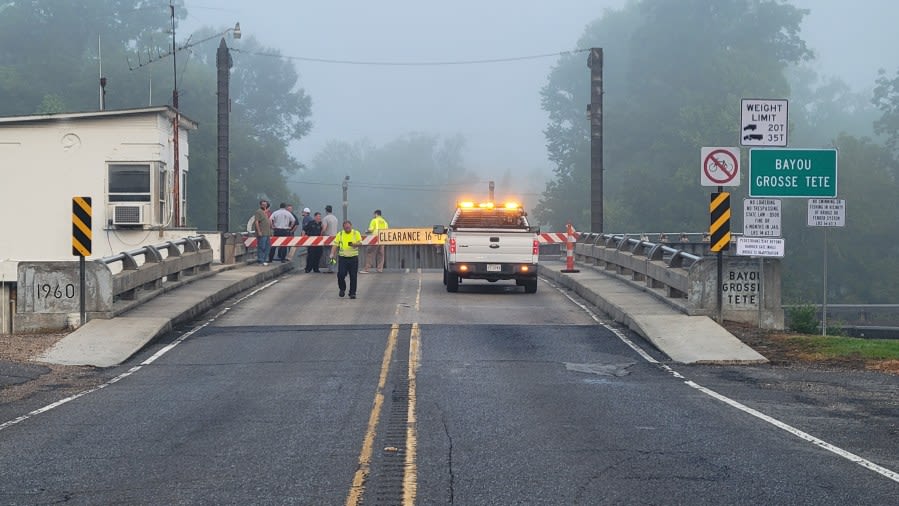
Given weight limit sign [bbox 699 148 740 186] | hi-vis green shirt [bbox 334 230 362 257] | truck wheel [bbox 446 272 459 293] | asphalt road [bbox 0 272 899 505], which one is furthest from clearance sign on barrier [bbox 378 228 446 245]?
asphalt road [bbox 0 272 899 505]

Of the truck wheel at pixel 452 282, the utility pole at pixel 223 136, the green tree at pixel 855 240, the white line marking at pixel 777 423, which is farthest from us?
the green tree at pixel 855 240

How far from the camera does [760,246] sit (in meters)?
20.3

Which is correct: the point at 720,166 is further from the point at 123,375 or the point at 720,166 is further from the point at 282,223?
the point at 282,223

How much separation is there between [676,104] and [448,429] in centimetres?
8503

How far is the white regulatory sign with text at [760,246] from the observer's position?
66.1 ft

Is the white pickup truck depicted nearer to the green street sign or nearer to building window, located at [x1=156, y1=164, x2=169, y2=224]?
the green street sign

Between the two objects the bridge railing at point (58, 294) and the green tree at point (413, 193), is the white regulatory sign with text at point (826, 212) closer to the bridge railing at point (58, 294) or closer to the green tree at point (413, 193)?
the bridge railing at point (58, 294)

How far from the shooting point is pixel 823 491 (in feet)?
28.8

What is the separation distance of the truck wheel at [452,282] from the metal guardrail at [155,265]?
5.89 meters

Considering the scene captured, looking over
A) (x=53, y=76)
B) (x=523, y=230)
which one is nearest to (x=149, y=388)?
(x=523, y=230)

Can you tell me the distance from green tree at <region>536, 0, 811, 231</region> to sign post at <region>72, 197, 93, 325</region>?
6755 centimetres

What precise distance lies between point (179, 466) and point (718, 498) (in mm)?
4080

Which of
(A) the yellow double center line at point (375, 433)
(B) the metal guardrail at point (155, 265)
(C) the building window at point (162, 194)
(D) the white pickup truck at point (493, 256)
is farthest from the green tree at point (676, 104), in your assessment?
(A) the yellow double center line at point (375, 433)

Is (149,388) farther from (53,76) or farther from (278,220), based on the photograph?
(53,76)
